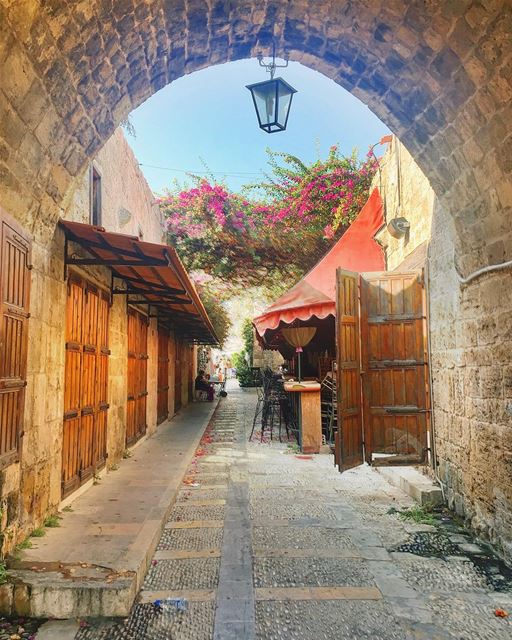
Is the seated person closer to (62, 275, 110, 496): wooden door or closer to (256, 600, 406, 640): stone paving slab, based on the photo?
(62, 275, 110, 496): wooden door

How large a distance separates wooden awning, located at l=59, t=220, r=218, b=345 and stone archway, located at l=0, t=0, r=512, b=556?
52 cm

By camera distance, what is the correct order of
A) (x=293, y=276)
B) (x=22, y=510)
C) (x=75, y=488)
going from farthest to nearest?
(x=293, y=276)
(x=75, y=488)
(x=22, y=510)

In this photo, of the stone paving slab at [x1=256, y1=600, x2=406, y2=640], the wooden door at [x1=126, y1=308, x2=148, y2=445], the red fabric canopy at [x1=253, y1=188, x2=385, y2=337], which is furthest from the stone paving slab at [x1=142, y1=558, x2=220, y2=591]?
the red fabric canopy at [x1=253, y1=188, x2=385, y2=337]

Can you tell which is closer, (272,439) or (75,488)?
(75,488)

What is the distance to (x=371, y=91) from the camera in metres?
4.59

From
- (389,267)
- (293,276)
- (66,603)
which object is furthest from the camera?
(293,276)

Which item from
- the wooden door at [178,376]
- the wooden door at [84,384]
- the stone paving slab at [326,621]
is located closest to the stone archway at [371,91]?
the wooden door at [84,384]

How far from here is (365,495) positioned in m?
5.76

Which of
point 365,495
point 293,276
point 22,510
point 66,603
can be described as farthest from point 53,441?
point 293,276

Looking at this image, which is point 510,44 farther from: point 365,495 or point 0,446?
point 365,495

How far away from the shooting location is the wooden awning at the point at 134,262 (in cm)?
451

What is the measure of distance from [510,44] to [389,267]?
4.75 metres

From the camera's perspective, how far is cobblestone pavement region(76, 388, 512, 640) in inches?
112

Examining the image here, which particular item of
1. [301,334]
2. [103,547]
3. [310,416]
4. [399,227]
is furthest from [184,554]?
[301,334]
